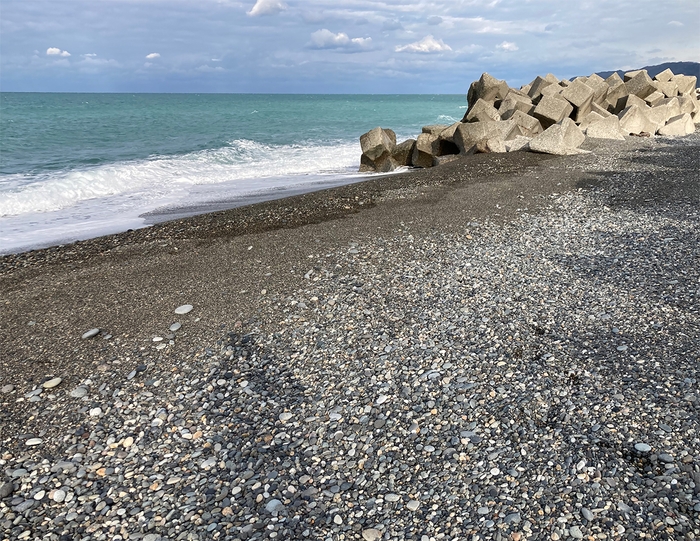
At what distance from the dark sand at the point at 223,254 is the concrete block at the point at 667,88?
12.8 meters

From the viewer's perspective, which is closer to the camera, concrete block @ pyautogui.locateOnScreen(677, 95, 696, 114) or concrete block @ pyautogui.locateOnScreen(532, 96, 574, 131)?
concrete block @ pyautogui.locateOnScreen(532, 96, 574, 131)

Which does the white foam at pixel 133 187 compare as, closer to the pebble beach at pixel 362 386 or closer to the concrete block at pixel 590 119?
the pebble beach at pixel 362 386

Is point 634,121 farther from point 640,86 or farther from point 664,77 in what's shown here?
point 664,77

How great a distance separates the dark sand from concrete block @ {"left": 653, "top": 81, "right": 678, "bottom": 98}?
1277cm

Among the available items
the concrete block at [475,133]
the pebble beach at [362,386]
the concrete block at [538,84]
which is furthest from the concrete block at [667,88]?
the pebble beach at [362,386]

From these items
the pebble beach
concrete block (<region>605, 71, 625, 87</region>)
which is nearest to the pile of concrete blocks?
concrete block (<region>605, 71, 625, 87</region>)

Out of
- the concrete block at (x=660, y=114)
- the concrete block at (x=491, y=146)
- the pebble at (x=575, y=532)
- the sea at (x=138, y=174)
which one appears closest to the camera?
the pebble at (x=575, y=532)

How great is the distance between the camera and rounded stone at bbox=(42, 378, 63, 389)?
213 inches

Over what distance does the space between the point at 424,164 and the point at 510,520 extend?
17170 millimetres

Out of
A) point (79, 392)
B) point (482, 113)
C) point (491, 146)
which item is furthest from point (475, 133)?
point (79, 392)

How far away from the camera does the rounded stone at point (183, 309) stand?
6.73 m

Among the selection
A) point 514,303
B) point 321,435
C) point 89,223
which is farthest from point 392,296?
point 89,223

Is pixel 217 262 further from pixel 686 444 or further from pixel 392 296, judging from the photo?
pixel 686 444

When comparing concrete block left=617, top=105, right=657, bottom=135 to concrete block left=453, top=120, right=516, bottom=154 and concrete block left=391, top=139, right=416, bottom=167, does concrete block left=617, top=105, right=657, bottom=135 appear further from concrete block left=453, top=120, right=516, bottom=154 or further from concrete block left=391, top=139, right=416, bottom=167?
→ concrete block left=391, top=139, right=416, bottom=167
